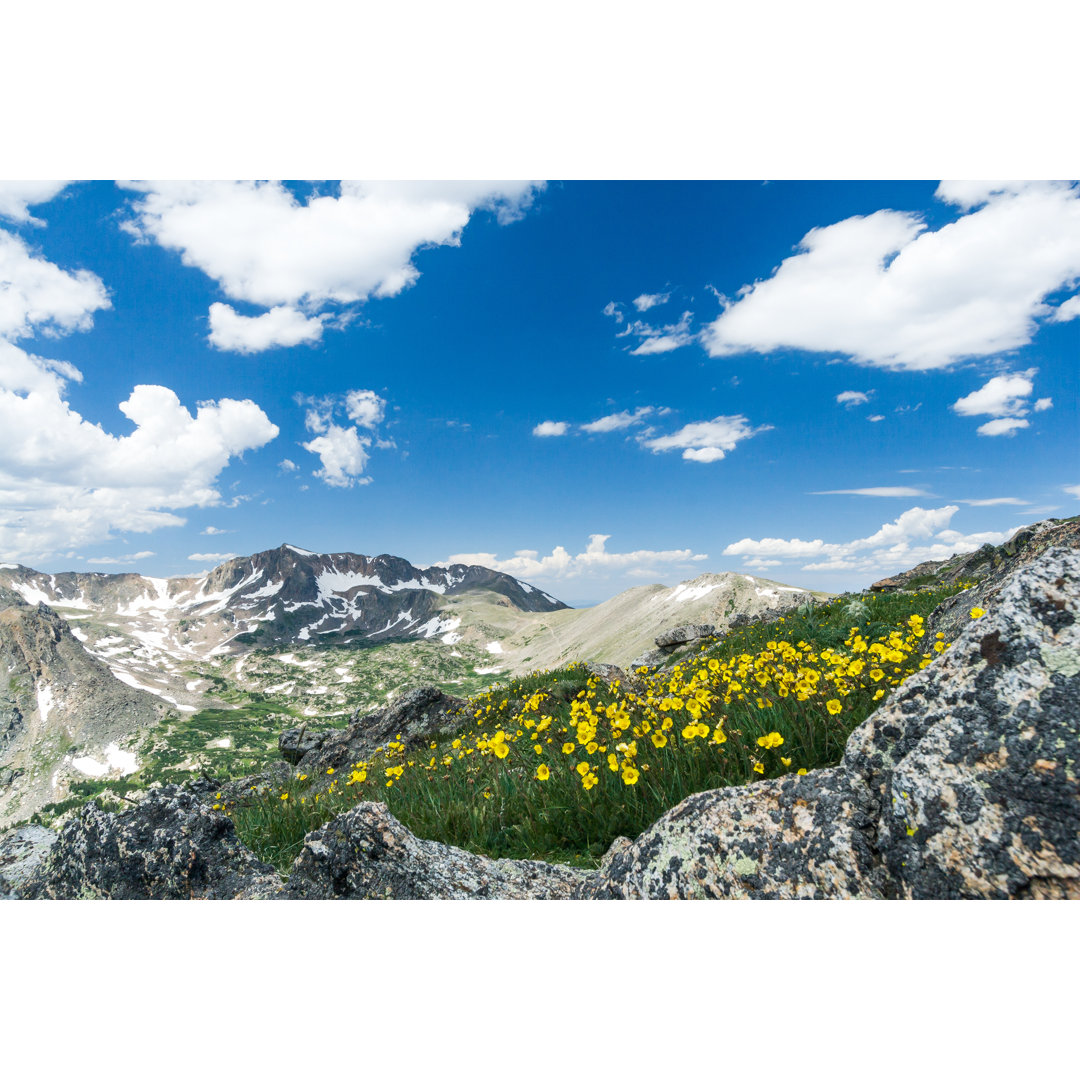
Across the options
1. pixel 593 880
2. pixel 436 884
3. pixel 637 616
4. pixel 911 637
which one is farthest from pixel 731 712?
pixel 637 616

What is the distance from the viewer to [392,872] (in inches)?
152

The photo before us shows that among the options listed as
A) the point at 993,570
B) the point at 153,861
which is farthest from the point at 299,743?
the point at 993,570

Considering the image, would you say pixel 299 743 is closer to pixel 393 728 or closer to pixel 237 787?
pixel 393 728

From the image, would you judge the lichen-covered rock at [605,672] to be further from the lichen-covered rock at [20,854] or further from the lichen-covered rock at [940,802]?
the lichen-covered rock at [940,802]

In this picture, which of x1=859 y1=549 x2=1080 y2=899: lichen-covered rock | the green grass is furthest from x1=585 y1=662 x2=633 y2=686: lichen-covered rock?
x1=859 y1=549 x2=1080 y2=899: lichen-covered rock

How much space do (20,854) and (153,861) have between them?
2808 millimetres

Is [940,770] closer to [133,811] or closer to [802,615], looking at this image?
[133,811]

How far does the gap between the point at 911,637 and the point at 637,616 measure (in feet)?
390

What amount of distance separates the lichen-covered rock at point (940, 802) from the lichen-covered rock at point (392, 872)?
668 mm

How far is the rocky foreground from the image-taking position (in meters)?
2.62

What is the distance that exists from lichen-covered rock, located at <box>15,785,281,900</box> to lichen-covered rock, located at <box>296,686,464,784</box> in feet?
31.5

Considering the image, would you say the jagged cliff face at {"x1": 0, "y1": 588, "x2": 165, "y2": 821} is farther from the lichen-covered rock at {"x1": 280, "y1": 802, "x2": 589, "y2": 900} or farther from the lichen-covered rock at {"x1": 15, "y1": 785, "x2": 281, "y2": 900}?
the lichen-covered rock at {"x1": 280, "y1": 802, "x2": 589, "y2": 900}

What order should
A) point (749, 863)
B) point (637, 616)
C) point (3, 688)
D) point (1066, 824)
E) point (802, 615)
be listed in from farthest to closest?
1. point (3, 688)
2. point (637, 616)
3. point (802, 615)
4. point (749, 863)
5. point (1066, 824)

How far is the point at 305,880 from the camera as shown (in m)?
4.11
